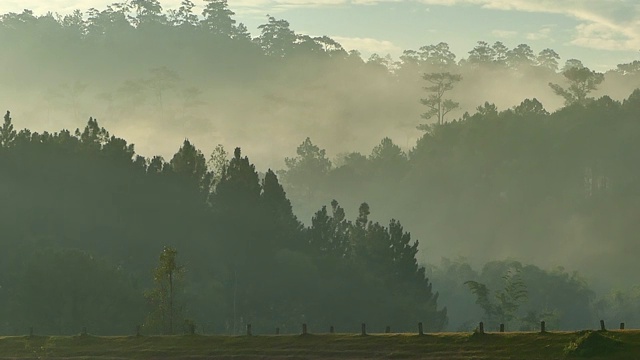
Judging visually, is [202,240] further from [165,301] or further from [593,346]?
[593,346]

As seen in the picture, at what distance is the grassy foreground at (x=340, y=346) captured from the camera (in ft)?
243

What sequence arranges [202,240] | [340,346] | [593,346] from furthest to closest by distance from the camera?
1. [202,240]
2. [340,346]
3. [593,346]

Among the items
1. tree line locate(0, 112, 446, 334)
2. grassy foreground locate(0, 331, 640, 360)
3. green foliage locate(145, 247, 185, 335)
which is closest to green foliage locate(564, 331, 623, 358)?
grassy foreground locate(0, 331, 640, 360)

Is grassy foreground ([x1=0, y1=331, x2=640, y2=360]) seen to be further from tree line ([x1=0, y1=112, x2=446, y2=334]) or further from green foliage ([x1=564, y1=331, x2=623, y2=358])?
tree line ([x1=0, y1=112, x2=446, y2=334])

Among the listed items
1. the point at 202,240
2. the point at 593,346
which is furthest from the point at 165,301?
the point at 593,346

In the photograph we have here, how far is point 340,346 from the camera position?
8194cm

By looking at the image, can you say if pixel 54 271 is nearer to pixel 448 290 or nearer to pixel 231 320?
pixel 231 320

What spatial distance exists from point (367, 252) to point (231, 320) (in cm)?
2350

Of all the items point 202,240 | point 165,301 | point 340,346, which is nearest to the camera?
point 340,346

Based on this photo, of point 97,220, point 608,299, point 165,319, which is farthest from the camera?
point 608,299

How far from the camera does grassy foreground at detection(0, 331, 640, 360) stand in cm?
7406

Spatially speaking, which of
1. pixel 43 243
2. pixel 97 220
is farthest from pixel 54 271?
pixel 97 220

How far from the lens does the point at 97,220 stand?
150000 millimetres

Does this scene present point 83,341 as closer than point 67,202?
Yes
